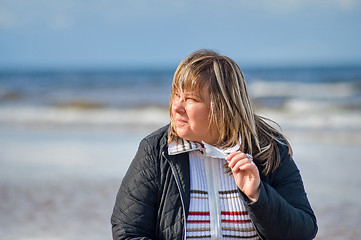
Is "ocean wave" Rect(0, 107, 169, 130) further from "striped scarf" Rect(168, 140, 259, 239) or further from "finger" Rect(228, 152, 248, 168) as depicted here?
"finger" Rect(228, 152, 248, 168)

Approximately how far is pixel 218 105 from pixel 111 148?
564 cm

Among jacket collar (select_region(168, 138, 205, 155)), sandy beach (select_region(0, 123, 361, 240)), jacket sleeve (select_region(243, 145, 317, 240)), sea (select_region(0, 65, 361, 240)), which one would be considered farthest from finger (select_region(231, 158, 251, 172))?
sandy beach (select_region(0, 123, 361, 240))

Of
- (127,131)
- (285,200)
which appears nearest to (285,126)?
(127,131)

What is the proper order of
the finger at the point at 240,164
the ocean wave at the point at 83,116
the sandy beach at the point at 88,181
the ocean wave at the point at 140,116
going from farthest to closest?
the ocean wave at the point at 83,116, the ocean wave at the point at 140,116, the sandy beach at the point at 88,181, the finger at the point at 240,164

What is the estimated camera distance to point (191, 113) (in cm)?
205

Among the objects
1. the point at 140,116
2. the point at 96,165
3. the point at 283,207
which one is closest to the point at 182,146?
the point at 283,207

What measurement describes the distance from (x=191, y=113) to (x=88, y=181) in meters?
3.84

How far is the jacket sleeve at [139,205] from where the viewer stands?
6.66 ft

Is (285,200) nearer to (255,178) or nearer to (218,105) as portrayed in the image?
(255,178)

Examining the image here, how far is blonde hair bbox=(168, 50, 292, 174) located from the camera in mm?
2016

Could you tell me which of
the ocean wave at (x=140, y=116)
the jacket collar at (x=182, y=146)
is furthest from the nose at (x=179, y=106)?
the ocean wave at (x=140, y=116)

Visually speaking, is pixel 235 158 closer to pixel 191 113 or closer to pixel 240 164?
pixel 240 164

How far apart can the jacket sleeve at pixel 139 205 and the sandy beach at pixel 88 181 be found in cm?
211

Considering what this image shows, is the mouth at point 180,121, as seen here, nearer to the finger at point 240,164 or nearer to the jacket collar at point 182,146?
the jacket collar at point 182,146
